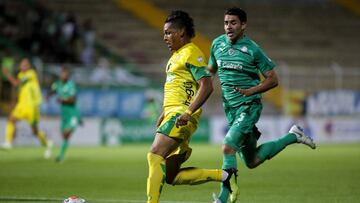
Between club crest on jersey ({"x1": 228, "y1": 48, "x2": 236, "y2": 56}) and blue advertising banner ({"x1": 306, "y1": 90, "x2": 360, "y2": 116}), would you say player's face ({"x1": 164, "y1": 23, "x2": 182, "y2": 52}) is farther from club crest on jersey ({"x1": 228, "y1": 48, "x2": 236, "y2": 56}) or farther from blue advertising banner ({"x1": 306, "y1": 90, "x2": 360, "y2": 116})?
blue advertising banner ({"x1": 306, "y1": 90, "x2": 360, "y2": 116})

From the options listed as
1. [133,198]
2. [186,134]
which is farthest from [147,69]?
[186,134]

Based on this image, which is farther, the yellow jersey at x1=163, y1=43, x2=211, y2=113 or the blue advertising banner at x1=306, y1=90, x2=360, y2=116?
the blue advertising banner at x1=306, y1=90, x2=360, y2=116

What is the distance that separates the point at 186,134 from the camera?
952 cm

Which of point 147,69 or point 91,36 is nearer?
point 147,69

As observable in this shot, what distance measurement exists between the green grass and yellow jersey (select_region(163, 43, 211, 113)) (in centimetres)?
258

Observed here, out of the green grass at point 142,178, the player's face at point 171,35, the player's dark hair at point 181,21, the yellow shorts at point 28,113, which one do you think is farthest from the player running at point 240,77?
the yellow shorts at point 28,113

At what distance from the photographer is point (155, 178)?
9250 millimetres

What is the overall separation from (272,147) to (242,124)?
3.23ft

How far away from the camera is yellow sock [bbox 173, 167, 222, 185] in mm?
9953

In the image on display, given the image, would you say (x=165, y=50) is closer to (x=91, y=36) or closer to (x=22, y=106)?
(x=91, y=36)

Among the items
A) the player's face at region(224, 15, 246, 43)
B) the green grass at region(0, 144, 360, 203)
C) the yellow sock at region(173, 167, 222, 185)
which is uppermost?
the player's face at region(224, 15, 246, 43)

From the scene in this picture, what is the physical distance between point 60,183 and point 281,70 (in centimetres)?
1788

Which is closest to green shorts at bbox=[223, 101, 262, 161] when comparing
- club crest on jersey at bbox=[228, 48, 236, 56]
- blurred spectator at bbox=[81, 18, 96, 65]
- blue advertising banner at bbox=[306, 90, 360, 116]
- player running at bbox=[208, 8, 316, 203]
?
player running at bbox=[208, 8, 316, 203]

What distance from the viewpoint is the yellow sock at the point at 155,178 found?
922 cm
